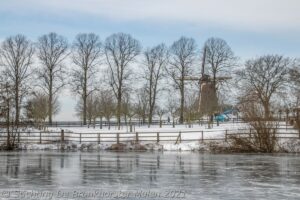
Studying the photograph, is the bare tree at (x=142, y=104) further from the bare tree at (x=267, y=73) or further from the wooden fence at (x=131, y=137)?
the wooden fence at (x=131, y=137)

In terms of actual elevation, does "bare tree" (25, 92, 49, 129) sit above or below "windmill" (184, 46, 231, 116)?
below

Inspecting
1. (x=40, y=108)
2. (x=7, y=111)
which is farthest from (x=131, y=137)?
(x=40, y=108)

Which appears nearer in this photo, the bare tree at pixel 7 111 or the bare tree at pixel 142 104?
the bare tree at pixel 7 111

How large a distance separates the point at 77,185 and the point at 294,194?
22.1 ft

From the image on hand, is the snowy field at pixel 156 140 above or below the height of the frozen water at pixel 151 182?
above

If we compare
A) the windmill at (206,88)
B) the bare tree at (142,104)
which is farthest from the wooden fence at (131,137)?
the bare tree at (142,104)

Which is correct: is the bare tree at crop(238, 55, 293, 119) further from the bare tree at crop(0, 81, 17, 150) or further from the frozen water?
the frozen water

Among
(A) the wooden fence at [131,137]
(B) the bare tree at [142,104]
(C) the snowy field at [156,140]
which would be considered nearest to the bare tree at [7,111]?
(A) the wooden fence at [131,137]

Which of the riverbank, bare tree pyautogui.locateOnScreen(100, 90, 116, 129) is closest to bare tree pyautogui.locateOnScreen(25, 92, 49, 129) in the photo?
bare tree pyautogui.locateOnScreen(100, 90, 116, 129)

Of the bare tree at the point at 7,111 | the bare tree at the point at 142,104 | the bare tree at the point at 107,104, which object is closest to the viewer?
the bare tree at the point at 7,111

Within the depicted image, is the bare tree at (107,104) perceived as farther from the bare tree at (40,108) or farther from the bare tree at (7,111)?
the bare tree at (7,111)

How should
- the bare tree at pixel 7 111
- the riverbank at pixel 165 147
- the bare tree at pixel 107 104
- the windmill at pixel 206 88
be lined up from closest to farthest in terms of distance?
the riverbank at pixel 165 147 < the bare tree at pixel 7 111 < the windmill at pixel 206 88 < the bare tree at pixel 107 104

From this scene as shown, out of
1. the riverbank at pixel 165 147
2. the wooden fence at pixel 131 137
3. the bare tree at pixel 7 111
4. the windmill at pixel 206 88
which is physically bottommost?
the riverbank at pixel 165 147

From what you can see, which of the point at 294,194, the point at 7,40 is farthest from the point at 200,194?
the point at 7,40
